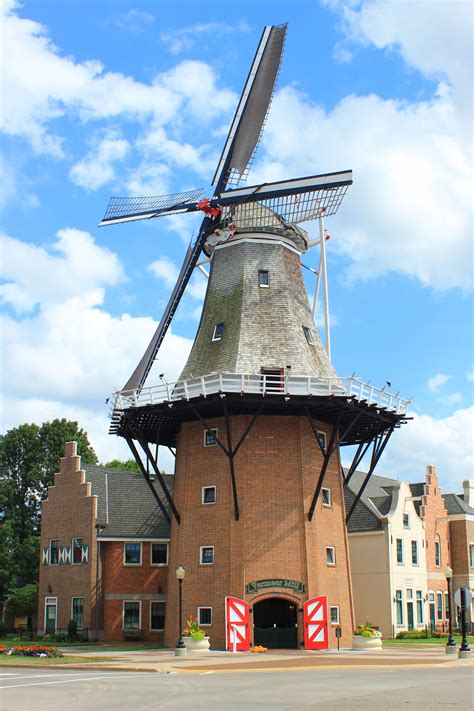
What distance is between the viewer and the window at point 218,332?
37.5 meters

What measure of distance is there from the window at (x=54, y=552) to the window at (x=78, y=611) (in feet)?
9.05

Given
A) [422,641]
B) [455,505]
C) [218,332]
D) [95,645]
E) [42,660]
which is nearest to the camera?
[42,660]

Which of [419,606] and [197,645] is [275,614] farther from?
[419,606]

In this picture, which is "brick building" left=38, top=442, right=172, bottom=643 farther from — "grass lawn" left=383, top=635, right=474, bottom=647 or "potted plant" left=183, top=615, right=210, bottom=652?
"grass lawn" left=383, top=635, right=474, bottom=647

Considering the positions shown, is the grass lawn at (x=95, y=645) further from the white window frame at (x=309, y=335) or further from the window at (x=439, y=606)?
the window at (x=439, y=606)

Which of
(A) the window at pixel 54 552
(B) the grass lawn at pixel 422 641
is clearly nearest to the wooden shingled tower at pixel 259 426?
(B) the grass lawn at pixel 422 641

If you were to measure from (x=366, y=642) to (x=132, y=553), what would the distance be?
14.2 metres

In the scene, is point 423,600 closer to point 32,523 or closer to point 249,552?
point 249,552

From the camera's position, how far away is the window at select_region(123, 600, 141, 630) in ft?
138

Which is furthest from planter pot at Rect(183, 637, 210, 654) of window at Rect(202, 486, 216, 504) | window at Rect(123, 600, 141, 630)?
window at Rect(123, 600, 141, 630)

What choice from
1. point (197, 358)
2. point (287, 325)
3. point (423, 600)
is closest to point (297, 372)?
point (287, 325)

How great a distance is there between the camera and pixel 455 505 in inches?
2210

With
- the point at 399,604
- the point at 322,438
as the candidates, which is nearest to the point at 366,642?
the point at 322,438

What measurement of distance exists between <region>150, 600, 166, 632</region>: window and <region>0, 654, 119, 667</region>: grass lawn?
13.8 metres
